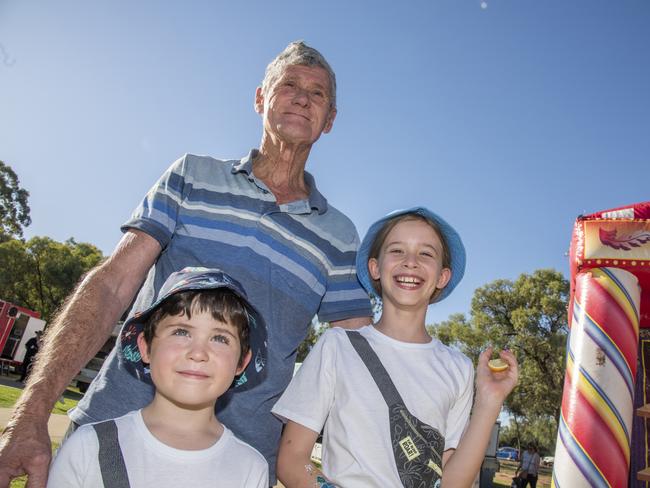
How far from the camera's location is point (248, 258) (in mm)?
2242

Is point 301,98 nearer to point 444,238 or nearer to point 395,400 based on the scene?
point 444,238

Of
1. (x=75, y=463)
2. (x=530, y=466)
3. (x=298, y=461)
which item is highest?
(x=530, y=466)

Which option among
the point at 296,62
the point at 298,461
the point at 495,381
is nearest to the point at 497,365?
the point at 495,381

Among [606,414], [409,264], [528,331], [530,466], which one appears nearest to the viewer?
[409,264]

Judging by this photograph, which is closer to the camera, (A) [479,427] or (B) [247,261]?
(A) [479,427]

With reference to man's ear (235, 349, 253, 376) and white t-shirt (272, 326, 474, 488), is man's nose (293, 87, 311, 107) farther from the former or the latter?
man's ear (235, 349, 253, 376)

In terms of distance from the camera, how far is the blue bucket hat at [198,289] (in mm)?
1839

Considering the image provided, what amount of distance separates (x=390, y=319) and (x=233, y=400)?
0.79m

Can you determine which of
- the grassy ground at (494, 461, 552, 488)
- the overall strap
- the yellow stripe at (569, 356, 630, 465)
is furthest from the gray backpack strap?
the grassy ground at (494, 461, 552, 488)

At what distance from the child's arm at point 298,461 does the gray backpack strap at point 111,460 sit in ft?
1.98

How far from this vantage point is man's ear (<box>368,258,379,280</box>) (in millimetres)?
2572

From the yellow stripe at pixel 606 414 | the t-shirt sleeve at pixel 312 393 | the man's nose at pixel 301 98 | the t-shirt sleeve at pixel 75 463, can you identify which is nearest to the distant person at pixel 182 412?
the t-shirt sleeve at pixel 75 463

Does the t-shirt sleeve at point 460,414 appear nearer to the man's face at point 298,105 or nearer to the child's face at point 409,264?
the child's face at point 409,264

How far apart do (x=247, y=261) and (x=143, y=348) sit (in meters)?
0.56
